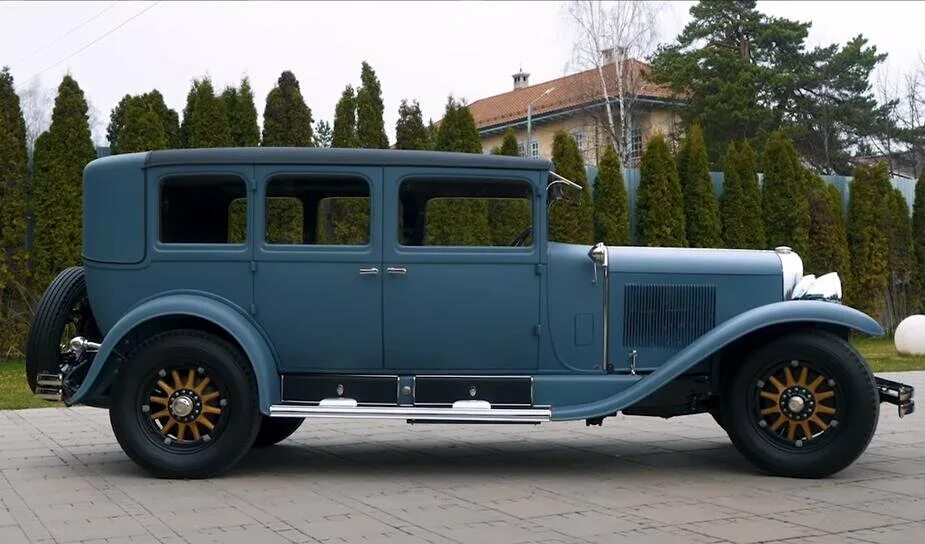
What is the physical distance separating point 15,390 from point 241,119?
568 centimetres

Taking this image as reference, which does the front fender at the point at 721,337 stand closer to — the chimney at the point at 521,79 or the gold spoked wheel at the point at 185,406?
the gold spoked wheel at the point at 185,406

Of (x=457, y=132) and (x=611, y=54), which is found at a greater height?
(x=611, y=54)

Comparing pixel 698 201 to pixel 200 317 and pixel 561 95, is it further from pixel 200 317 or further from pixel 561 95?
pixel 561 95

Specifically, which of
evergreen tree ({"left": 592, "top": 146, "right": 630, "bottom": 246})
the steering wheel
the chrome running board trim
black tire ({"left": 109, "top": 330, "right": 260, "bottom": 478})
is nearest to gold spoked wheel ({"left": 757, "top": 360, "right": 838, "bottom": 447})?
the chrome running board trim

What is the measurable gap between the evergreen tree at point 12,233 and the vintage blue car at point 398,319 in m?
7.81

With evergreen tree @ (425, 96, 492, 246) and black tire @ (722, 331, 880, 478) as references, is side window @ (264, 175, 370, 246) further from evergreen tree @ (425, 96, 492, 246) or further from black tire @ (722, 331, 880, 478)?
black tire @ (722, 331, 880, 478)

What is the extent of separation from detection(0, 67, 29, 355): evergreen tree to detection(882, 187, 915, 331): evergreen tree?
1540cm

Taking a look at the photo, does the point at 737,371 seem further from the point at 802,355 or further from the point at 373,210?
the point at 373,210

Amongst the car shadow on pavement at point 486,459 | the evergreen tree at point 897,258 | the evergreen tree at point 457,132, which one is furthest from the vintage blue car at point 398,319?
the evergreen tree at point 897,258

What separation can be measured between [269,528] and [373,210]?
7.56 feet

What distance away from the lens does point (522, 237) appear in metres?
6.66

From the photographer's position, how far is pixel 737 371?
6512 millimetres

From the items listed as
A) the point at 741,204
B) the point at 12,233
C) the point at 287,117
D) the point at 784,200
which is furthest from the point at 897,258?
the point at 12,233

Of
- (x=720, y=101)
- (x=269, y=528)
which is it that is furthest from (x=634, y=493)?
(x=720, y=101)
